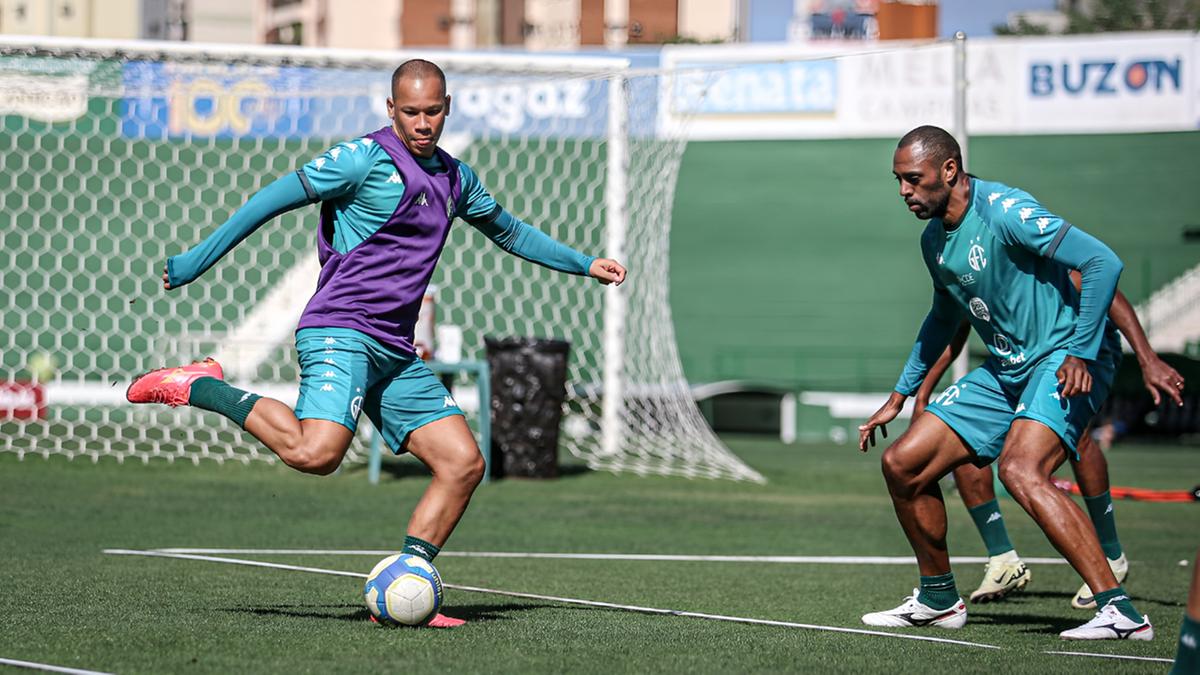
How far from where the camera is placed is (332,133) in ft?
67.3

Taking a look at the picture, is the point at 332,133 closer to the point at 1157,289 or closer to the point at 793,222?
the point at 793,222

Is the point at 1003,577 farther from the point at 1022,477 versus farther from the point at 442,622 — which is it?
the point at 442,622

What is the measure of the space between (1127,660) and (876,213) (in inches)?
808

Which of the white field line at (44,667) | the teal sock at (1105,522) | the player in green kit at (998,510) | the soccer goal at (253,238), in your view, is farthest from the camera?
the soccer goal at (253,238)

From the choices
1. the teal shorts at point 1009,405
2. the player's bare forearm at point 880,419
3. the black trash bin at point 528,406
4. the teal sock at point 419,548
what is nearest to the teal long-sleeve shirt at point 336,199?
the teal sock at point 419,548

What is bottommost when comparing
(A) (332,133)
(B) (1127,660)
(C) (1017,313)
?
(B) (1127,660)

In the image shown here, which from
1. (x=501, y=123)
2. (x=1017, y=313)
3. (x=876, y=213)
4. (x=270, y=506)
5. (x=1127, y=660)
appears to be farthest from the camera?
(x=876, y=213)

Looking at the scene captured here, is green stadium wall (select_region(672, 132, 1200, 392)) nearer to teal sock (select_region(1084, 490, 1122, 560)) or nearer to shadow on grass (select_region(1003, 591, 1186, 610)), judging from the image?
shadow on grass (select_region(1003, 591, 1186, 610))

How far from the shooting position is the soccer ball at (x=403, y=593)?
18.1 ft

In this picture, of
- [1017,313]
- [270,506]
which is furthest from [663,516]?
[1017,313]

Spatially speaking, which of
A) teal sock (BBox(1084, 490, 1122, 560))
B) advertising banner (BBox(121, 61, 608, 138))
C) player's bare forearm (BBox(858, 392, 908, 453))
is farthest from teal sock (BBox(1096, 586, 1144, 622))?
advertising banner (BBox(121, 61, 608, 138))

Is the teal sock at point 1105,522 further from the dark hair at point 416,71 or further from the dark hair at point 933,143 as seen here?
the dark hair at point 416,71

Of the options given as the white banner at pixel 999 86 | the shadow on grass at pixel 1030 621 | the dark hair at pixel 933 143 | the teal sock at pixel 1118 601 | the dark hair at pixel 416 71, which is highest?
the white banner at pixel 999 86

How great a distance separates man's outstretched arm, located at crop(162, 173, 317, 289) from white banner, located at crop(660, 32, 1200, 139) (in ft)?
59.9
